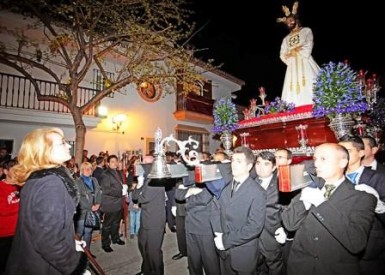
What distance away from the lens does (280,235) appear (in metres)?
3.66

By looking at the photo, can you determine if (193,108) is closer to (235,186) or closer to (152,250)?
(152,250)

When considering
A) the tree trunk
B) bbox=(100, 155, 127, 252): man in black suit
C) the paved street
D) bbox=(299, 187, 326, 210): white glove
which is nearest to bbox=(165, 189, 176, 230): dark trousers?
the paved street

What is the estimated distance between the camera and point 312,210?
2469 mm

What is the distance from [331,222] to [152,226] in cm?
309

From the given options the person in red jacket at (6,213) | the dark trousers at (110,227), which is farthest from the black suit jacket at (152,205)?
the dark trousers at (110,227)

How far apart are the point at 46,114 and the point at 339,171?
1343 centimetres

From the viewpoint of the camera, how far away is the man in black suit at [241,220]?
10.6 ft

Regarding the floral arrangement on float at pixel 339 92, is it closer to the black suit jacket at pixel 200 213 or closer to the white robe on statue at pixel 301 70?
the white robe on statue at pixel 301 70

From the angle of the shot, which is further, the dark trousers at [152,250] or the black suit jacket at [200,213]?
the dark trousers at [152,250]

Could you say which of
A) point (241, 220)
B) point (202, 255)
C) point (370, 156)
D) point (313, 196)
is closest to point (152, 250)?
point (202, 255)

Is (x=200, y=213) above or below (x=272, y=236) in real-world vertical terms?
above

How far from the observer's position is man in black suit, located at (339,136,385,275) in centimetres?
277

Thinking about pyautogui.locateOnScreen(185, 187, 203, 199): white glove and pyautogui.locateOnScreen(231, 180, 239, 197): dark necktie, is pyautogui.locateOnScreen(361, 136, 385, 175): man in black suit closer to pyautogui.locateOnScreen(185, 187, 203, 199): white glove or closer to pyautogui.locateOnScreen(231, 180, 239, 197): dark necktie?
pyautogui.locateOnScreen(231, 180, 239, 197): dark necktie

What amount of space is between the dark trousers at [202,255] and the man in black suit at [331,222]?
1.61m
